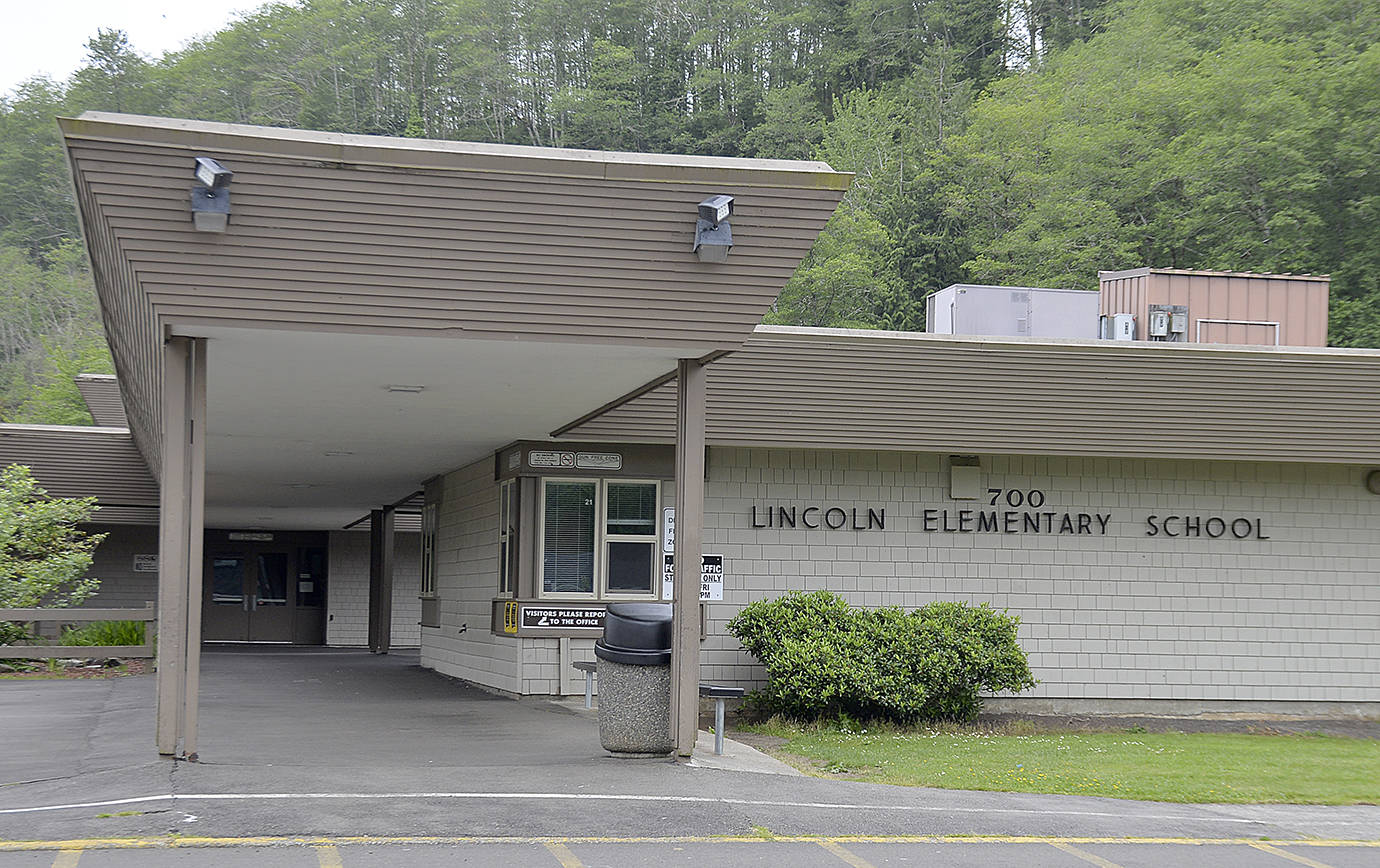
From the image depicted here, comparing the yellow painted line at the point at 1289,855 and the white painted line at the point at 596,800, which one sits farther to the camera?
the white painted line at the point at 596,800

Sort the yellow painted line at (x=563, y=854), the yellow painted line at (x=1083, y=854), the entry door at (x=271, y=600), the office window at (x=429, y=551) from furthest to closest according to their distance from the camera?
the entry door at (x=271, y=600) → the office window at (x=429, y=551) → the yellow painted line at (x=1083, y=854) → the yellow painted line at (x=563, y=854)

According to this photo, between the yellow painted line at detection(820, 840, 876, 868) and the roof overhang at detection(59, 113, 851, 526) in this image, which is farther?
the roof overhang at detection(59, 113, 851, 526)

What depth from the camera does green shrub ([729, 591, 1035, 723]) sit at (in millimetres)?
15516

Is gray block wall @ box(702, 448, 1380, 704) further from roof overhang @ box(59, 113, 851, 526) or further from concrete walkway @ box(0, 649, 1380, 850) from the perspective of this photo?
roof overhang @ box(59, 113, 851, 526)

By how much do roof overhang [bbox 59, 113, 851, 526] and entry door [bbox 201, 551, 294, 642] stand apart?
2552cm

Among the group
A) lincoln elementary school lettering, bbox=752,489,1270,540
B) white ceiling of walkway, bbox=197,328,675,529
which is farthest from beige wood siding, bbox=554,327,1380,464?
white ceiling of walkway, bbox=197,328,675,529

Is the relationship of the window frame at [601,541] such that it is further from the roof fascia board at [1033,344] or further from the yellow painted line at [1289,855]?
the yellow painted line at [1289,855]

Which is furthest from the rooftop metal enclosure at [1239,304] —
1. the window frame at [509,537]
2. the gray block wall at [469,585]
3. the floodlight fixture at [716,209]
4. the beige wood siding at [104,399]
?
the beige wood siding at [104,399]

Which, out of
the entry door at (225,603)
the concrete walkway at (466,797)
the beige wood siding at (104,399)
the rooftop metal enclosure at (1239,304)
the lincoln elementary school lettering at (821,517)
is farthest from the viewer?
the entry door at (225,603)

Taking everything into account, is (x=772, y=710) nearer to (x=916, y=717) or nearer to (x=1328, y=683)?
(x=916, y=717)

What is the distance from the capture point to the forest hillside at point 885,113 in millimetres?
43156

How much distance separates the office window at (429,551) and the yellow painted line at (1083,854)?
16565mm

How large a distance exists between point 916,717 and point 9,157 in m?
75.9

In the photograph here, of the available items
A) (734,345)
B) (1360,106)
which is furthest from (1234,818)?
(1360,106)
